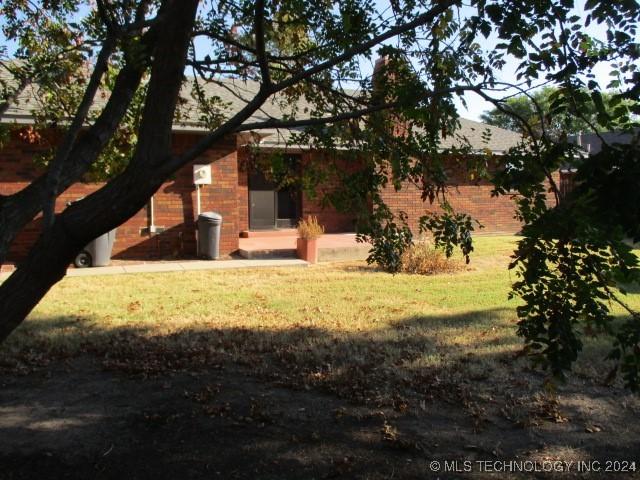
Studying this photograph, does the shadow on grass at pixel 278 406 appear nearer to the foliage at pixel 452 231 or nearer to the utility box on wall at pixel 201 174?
the foliage at pixel 452 231

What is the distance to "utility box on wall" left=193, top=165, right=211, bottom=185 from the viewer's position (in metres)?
12.7

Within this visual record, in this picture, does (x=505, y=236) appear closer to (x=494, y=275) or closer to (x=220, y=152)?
(x=494, y=275)

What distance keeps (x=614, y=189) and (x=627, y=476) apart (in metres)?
2.13

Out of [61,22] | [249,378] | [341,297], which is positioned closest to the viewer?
[249,378]

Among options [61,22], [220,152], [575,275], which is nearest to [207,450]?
[575,275]

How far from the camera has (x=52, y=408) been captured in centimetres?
448

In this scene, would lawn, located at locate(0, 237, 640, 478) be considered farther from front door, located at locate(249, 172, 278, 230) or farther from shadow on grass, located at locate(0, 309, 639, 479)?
front door, located at locate(249, 172, 278, 230)

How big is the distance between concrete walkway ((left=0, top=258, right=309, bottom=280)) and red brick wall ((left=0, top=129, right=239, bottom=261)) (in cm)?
69

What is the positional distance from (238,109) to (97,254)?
16.3 ft

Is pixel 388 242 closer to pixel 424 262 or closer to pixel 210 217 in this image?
pixel 424 262

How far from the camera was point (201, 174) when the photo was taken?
41.8 feet

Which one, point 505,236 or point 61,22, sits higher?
point 61,22

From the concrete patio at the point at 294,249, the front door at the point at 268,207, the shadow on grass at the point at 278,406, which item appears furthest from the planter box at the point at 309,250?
the shadow on grass at the point at 278,406

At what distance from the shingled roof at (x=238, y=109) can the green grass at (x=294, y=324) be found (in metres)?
2.07
